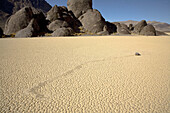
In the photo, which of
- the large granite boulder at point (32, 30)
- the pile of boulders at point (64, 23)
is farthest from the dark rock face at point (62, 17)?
the large granite boulder at point (32, 30)

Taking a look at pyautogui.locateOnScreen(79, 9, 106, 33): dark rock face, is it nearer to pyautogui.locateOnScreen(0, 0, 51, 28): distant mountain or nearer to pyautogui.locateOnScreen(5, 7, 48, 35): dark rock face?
pyautogui.locateOnScreen(5, 7, 48, 35): dark rock face

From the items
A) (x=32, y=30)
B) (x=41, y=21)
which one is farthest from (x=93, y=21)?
(x=32, y=30)

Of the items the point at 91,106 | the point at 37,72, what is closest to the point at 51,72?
the point at 37,72

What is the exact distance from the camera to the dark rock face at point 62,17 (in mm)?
18375

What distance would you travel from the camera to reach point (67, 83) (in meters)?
1.99

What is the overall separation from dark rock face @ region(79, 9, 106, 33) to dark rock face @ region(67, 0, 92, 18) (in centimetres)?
126

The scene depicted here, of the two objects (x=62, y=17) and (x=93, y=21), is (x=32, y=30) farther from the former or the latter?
(x=93, y=21)

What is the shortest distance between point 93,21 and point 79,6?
4.95 metres

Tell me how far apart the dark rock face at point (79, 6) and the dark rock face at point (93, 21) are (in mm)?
1258

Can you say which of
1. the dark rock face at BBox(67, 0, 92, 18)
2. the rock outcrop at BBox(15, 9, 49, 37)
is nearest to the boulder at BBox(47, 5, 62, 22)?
the rock outcrop at BBox(15, 9, 49, 37)

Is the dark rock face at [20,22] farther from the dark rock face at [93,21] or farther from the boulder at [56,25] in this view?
the dark rock face at [93,21]

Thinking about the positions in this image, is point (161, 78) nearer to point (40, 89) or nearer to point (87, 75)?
point (87, 75)

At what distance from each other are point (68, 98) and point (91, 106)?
333mm

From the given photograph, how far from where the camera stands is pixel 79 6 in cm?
2152
